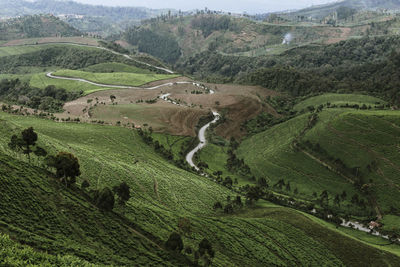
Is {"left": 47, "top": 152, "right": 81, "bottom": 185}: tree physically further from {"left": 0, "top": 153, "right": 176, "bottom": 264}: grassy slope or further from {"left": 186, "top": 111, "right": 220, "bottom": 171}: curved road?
{"left": 186, "top": 111, "right": 220, "bottom": 171}: curved road

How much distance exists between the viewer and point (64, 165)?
2128 inches

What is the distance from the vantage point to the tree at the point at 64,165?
178 feet

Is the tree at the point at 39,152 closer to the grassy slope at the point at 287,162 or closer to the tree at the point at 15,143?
the tree at the point at 15,143

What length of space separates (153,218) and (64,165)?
20.4 m

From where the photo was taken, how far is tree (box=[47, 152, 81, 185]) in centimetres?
5416

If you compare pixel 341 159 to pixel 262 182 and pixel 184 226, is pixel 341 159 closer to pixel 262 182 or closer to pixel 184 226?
pixel 262 182

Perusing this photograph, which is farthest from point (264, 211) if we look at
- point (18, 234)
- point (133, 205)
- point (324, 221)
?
point (18, 234)

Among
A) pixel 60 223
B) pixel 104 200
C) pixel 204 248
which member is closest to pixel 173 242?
pixel 204 248

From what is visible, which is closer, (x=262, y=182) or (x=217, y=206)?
(x=217, y=206)

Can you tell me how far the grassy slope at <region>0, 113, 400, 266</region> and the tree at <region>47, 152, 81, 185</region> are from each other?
279cm

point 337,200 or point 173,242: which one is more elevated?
point 173,242

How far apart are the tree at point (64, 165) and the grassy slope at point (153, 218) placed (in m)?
2.79

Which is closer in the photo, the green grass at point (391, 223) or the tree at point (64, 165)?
the tree at point (64, 165)

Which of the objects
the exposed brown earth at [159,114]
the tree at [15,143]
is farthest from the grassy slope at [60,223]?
the exposed brown earth at [159,114]
